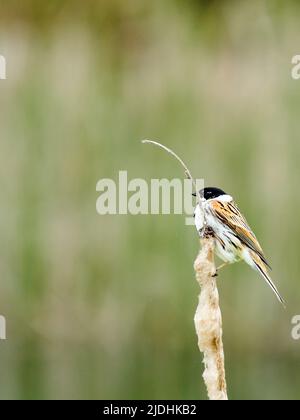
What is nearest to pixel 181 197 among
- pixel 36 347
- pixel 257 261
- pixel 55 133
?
pixel 55 133

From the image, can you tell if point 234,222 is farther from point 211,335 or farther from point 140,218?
point 140,218

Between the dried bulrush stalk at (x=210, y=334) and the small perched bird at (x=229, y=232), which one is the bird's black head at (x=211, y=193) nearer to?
the small perched bird at (x=229, y=232)

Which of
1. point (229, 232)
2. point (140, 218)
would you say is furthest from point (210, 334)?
point (140, 218)

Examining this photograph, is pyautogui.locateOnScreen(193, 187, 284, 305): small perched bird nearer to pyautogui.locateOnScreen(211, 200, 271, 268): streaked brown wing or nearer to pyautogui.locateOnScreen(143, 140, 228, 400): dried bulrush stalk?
pyautogui.locateOnScreen(211, 200, 271, 268): streaked brown wing

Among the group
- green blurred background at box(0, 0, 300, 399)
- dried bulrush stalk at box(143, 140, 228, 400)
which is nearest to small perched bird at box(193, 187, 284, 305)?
dried bulrush stalk at box(143, 140, 228, 400)

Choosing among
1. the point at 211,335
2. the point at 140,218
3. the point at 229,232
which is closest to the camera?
the point at 211,335

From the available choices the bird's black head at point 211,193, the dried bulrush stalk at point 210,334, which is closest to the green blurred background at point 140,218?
the bird's black head at point 211,193
